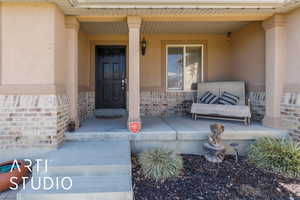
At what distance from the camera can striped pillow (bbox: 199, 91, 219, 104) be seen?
15.9 ft

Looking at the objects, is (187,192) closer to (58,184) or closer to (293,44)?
(58,184)

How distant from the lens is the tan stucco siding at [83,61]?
4.74m

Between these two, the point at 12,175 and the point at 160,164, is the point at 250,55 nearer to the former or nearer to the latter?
the point at 160,164

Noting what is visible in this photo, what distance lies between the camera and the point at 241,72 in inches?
203

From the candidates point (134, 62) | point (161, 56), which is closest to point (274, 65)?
point (134, 62)

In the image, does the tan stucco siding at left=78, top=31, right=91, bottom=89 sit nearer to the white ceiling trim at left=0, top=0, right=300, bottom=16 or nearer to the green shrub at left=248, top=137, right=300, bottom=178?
the white ceiling trim at left=0, top=0, right=300, bottom=16

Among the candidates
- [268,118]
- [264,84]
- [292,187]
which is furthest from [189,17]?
[292,187]

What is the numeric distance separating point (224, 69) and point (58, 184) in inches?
204

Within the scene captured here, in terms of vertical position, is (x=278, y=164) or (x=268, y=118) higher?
(x=268, y=118)

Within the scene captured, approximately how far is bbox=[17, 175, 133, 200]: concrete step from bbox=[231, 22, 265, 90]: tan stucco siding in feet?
12.8

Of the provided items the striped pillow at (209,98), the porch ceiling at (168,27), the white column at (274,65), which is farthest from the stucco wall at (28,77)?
the white column at (274,65)

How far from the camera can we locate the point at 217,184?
265cm

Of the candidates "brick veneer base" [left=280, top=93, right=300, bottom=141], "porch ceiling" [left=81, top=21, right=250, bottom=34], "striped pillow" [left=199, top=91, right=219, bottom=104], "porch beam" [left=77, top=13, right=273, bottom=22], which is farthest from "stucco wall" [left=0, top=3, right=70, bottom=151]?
"brick veneer base" [left=280, top=93, right=300, bottom=141]

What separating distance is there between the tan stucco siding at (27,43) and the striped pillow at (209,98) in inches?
143
